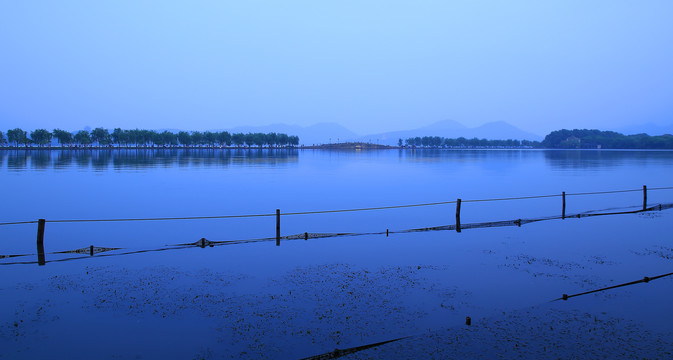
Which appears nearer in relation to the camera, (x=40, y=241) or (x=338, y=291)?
(x=338, y=291)

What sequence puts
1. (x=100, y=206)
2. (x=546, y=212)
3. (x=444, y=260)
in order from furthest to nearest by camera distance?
1. (x=100, y=206)
2. (x=546, y=212)
3. (x=444, y=260)

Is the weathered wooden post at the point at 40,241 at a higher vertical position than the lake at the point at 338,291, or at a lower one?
higher

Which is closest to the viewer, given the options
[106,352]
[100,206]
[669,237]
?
[106,352]

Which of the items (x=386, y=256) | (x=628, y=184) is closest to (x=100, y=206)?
(x=386, y=256)

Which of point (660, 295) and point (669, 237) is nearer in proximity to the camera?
point (660, 295)

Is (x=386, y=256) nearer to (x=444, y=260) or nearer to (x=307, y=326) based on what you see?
(x=444, y=260)

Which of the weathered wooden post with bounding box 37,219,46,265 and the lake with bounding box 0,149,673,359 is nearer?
the lake with bounding box 0,149,673,359

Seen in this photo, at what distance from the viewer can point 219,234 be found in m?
27.8

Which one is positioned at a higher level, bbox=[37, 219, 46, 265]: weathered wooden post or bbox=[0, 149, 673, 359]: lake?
bbox=[37, 219, 46, 265]: weathered wooden post

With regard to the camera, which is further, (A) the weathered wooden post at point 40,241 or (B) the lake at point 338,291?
(A) the weathered wooden post at point 40,241

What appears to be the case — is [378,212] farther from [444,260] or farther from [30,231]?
[30,231]

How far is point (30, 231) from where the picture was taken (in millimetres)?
27531

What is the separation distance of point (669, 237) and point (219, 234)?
971 inches

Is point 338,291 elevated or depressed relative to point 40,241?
depressed
